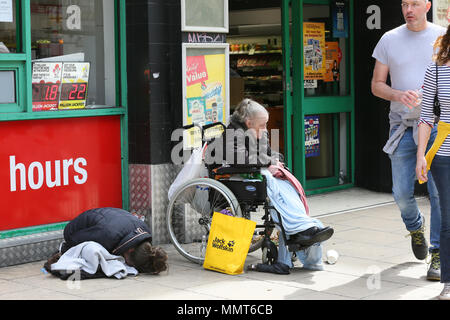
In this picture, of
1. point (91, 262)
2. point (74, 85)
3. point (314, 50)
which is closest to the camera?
point (91, 262)

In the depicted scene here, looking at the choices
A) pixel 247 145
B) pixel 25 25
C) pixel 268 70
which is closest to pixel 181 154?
pixel 247 145

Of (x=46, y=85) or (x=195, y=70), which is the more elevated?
(x=195, y=70)

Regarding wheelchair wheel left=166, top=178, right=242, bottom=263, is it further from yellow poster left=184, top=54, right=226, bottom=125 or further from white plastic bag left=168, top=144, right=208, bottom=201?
yellow poster left=184, top=54, right=226, bottom=125

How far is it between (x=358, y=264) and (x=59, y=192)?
254 cm

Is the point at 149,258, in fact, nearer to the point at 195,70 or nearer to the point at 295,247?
the point at 295,247

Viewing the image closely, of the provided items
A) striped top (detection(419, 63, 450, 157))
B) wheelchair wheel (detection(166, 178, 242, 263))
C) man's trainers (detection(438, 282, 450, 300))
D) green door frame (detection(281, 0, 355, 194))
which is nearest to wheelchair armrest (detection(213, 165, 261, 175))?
wheelchair wheel (detection(166, 178, 242, 263))

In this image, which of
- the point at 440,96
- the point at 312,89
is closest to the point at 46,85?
the point at 440,96

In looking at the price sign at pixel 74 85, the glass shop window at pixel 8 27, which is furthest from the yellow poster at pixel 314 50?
the glass shop window at pixel 8 27

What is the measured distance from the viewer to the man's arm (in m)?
5.89

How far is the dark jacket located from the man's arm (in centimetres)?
209

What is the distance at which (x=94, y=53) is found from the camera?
719 centimetres

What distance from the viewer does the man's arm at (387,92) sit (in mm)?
5891

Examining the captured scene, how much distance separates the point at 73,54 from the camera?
701 centimetres

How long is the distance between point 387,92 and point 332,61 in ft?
13.5
